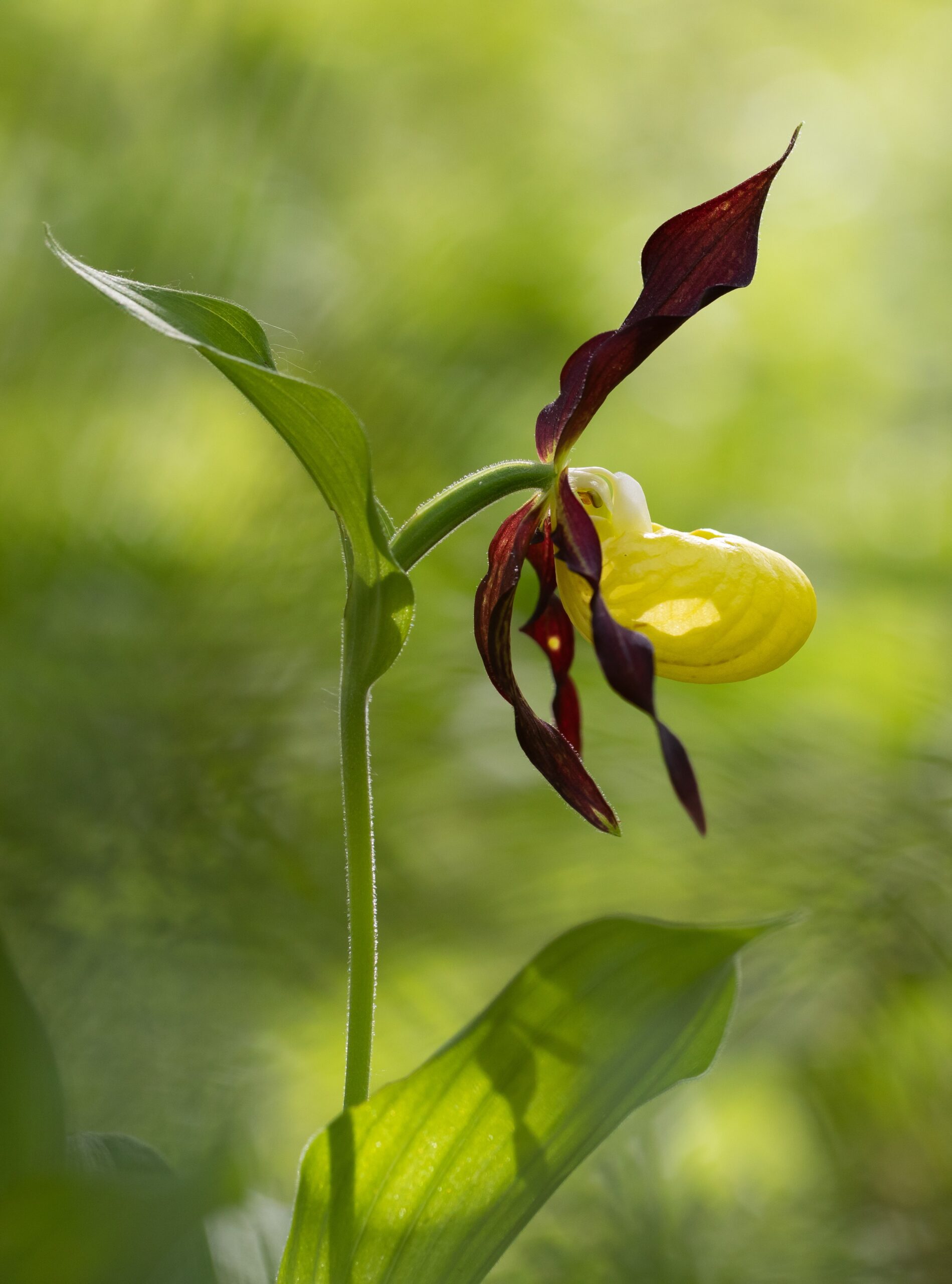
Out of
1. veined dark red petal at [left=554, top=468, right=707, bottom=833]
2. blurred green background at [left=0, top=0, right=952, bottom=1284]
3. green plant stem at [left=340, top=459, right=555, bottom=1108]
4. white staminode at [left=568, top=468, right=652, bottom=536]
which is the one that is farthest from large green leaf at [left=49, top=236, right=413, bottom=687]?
blurred green background at [left=0, top=0, right=952, bottom=1284]

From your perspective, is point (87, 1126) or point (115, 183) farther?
point (115, 183)

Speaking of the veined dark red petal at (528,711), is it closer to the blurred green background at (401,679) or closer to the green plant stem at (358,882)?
the green plant stem at (358,882)

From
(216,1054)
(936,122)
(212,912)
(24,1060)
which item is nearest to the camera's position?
(24,1060)

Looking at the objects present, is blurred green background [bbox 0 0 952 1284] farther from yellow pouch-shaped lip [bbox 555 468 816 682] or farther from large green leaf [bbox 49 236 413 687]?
yellow pouch-shaped lip [bbox 555 468 816 682]

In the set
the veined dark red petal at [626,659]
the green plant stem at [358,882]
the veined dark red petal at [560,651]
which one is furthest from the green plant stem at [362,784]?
the veined dark red petal at [560,651]

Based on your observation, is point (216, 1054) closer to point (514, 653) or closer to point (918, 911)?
point (514, 653)

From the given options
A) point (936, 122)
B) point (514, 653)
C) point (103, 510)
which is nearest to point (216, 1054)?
point (103, 510)

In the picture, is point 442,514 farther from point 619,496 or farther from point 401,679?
point 401,679
